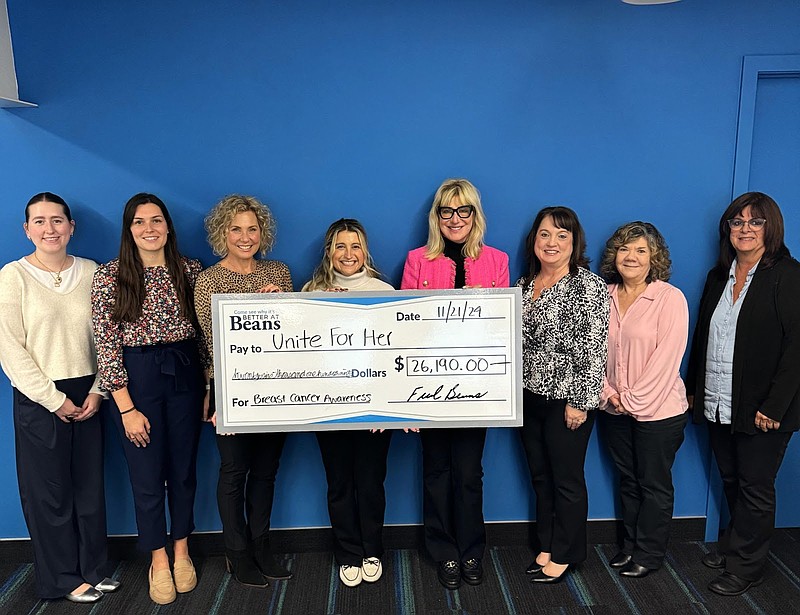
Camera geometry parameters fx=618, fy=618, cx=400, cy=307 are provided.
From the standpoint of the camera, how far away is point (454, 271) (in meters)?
2.43

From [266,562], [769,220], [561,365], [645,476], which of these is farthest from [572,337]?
[266,562]

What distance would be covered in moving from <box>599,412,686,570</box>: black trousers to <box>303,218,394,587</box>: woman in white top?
1.01 meters

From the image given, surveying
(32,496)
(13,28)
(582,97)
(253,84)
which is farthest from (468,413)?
(13,28)

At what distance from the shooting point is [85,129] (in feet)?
8.21

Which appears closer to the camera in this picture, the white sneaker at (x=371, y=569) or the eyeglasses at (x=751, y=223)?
the eyeglasses at (x=751, y=223)

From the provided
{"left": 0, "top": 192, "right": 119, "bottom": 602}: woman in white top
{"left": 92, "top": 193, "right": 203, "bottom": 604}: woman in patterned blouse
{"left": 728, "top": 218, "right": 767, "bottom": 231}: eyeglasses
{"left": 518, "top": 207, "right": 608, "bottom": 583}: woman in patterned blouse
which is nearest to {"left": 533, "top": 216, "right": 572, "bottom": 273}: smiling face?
{"left": 518, "top": 207, "right": 608, "bottom": 583}: woman in patterned blouse

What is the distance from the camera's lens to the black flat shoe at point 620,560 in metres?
2.63

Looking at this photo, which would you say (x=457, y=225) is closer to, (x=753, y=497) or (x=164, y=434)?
(x=164, y=434)

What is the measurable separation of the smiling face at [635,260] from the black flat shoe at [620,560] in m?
1.18

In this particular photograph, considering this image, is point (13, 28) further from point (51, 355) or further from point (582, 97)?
point (582, 97)

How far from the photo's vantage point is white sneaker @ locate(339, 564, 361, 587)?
2.52m

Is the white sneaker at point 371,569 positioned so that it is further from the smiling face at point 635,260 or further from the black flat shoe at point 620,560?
the smiling face at point 635,260

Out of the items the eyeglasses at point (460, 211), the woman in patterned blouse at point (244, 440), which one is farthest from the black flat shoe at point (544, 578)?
the eyeglasses at point (460, 211)

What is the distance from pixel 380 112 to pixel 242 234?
2.48ft
